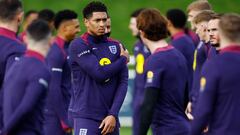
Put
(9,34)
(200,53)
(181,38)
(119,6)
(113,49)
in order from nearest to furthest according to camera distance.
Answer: (9,34)
(113,49)
(200,53)
(181,38)
(119,6)

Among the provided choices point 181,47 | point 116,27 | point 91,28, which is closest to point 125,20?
point 116,27

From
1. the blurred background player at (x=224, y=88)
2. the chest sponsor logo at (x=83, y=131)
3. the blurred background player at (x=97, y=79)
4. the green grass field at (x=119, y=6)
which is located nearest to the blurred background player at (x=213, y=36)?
the blurred background player at (x=97, y=79)

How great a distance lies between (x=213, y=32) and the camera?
1029cm

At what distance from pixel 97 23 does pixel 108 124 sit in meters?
1.13

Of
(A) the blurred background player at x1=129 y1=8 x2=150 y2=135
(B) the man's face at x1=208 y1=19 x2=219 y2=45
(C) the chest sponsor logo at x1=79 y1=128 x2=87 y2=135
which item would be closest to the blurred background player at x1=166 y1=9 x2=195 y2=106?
(A) the blurred background player at x1=129 y1=8 x2=150 y2=135

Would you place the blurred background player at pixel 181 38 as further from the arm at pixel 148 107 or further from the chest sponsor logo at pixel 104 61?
the arm at pixel 148 107

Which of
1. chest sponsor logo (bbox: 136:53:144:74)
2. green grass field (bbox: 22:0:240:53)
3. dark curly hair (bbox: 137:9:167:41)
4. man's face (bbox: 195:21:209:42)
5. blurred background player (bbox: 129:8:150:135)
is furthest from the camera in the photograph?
green grass field (bbox: 22:0:240:53)

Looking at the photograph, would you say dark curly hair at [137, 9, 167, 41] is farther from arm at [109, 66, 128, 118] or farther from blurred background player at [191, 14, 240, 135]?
arm at [109, 66, 128, 118]

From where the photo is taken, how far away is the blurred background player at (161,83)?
9062mm

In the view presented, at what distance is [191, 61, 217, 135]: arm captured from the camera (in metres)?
8.12

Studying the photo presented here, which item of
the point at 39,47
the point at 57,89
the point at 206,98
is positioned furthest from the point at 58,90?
the point at 206,98

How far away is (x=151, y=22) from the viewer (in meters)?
9.27

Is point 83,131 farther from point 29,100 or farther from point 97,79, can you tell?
point 29,100

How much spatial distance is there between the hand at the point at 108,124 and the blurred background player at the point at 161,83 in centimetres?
91
